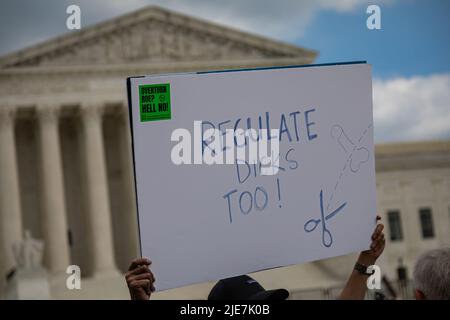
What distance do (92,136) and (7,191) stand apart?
6.50 metres

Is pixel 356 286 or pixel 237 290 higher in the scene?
pixel 237 290

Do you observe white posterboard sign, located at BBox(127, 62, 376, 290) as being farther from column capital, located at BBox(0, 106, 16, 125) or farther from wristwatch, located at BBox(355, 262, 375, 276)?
column capital, located at BBox(0, 106, 16, 125)

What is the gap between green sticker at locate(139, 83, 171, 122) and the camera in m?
4.12

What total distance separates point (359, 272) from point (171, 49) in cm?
5147

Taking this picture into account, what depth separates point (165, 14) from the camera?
5475cm

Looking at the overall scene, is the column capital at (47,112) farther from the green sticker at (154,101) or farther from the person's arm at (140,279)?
the person's arm at (140,279)

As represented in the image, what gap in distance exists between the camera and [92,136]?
52.5m

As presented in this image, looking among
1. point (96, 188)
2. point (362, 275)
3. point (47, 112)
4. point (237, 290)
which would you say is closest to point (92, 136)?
point (47, 112)

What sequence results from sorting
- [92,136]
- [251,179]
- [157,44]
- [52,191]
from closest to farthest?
[251,179]
[52,191]
[92,136]
[157,44]

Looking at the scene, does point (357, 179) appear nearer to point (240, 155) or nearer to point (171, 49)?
point (240, 155)

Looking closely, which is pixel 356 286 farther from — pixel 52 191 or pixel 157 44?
pixel 157 44

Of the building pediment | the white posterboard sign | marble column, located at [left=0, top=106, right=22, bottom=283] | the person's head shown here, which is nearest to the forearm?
the white posterboard sign

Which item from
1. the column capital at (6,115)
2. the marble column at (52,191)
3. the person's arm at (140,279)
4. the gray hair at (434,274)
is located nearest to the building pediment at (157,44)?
the column capital at (6,115)
